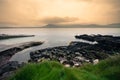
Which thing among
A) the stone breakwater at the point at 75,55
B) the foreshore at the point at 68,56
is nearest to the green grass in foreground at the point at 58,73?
the foreshore at the point at 68,56

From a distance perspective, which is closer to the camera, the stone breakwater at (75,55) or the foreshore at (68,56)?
the foreshore at (68,56)

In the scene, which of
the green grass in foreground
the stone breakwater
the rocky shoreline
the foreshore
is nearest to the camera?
the green grass in foreground

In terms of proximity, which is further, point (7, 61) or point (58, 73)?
point (7, 61)

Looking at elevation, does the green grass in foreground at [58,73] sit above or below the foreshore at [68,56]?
above

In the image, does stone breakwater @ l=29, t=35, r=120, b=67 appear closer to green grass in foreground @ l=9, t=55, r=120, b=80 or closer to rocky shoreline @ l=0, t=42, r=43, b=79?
rocky shoreline @ l=0, t=42, r=43, b=79

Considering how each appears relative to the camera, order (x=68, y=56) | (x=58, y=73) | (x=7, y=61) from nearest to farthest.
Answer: (x=58, y=73) → (x=68, y=56) → (x=7, y=61)

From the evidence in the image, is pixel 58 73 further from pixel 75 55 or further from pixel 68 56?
pixel 75 55

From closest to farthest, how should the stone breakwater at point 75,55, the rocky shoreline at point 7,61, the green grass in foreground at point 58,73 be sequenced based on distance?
the green grass in foreground at point 58,73
the rocky shoreline at point 7,61
the stone breakwater at point 75,55

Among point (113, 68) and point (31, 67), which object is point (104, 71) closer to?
point (113, 68)

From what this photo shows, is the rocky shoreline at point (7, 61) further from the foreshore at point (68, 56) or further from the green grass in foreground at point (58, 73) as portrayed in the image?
the green grass in foreground at point (58, 73)

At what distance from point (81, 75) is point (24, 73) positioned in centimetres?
214

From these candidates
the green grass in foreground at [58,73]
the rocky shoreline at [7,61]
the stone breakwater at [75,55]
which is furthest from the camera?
the stone breakwater at [75,55]

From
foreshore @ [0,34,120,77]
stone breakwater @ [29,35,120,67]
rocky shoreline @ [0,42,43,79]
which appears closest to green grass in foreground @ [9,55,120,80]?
foreshore @ [0,34,120,77]

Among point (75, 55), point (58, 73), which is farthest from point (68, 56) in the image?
point (58, 73)
